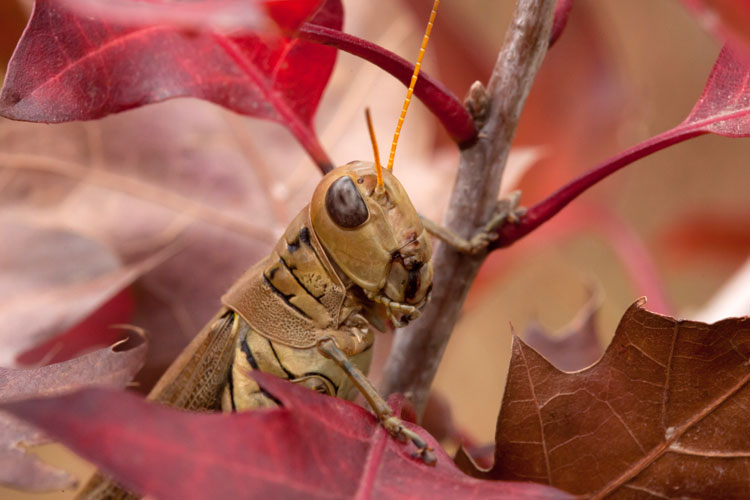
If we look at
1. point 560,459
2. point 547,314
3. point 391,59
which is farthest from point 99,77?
point 547,314

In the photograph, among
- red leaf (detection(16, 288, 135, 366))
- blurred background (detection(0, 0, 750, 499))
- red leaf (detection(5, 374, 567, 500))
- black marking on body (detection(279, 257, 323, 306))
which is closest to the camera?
red leaf (detection(5, 374, 567, 500))

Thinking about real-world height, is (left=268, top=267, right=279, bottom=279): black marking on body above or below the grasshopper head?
below

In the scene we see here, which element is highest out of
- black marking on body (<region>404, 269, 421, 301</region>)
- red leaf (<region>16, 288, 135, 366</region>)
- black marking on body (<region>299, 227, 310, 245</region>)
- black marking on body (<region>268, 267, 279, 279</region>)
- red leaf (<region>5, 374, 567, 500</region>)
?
black marking on body (<region>299, 227, 310, 245</region>)

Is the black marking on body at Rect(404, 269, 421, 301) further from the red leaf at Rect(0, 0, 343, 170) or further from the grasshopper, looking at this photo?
the red leaf at Rect(0, 0, 343, 170)

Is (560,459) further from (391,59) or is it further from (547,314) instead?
(547,314)

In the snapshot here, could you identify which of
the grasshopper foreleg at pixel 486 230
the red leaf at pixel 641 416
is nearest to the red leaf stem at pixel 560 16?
the grasshopper foreleg at pixel 486 230

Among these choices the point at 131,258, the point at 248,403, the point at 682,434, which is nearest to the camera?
the point at 682,434

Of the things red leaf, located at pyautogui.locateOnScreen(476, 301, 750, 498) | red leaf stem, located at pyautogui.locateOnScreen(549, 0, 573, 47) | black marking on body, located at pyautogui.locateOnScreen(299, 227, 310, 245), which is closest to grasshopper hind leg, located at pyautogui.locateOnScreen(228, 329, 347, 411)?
black marking on body, located at pyautogui.locateOnScreen(299, 227, 310, 245)
